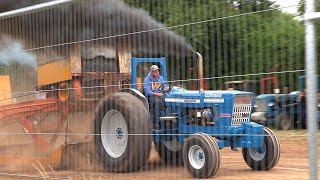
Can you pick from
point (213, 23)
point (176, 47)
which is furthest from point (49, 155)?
point (213, 23)

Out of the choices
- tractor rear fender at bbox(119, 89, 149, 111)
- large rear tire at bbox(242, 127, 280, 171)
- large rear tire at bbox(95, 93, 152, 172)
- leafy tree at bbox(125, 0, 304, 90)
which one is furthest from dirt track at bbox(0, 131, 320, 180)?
tractor rear fender at bbox(119, 89, 149, 111)

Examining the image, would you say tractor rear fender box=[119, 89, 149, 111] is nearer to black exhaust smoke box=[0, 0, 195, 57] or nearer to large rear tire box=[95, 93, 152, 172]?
large rear tire box=[95, 93, 152, 172]

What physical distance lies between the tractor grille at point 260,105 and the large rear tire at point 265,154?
0.65 ft

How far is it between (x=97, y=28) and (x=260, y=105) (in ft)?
7.75

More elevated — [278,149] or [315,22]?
[315,22]

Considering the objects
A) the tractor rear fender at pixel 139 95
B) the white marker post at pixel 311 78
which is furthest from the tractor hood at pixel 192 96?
the white marker post at pixel 311 78

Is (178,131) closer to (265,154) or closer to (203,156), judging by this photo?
(203,156)

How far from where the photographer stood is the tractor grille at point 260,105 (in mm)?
5229

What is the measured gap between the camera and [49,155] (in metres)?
7.88

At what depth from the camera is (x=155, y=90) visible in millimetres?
7344

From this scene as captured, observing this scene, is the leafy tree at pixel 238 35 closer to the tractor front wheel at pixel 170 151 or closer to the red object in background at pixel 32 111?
the tractor front wheel at pixel 170 151

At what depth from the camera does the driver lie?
675 cm

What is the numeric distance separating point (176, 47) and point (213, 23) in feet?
1.73

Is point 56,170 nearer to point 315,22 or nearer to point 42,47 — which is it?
point 42,47
